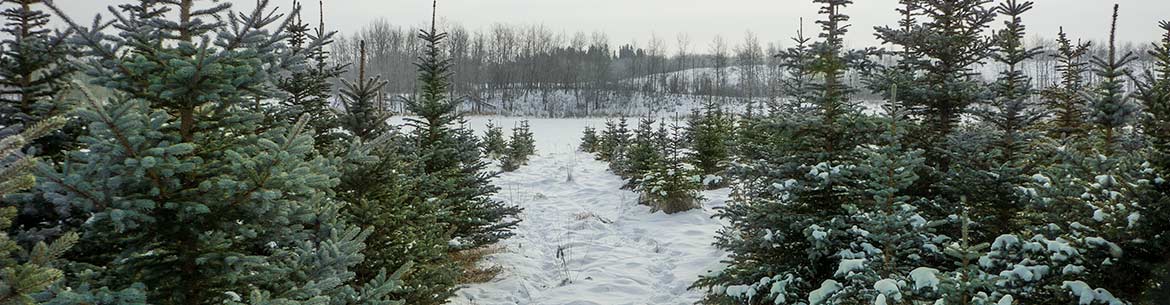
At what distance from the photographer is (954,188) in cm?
451

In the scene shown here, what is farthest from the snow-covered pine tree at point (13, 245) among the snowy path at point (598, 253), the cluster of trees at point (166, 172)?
the snowy path at point (598, 253)

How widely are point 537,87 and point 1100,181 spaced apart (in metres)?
68.3

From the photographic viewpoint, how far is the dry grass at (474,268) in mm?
6660

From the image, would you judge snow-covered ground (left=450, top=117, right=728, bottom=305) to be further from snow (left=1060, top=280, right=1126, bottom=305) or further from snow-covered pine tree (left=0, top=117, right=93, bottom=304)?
snow-covered pine tree (left=0, top=117, right=93, bottom=304)

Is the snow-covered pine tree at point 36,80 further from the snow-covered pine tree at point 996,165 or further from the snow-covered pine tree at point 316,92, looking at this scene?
the snow-covered pine tree at point 996,165

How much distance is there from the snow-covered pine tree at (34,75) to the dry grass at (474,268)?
12.6 ft

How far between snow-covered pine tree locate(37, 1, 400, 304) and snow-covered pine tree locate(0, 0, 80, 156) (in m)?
0.59

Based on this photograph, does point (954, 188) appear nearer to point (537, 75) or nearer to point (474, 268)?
point (474, 268)

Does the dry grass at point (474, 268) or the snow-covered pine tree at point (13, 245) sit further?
the dry grass at point (474, 268)

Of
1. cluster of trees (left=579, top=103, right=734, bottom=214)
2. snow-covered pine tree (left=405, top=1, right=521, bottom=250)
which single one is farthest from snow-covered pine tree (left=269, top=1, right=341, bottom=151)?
cluster of trees (left=579, top=103, right=734, bottom=214)

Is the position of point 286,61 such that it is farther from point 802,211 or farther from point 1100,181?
point 1100,181

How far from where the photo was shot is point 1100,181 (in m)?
3.27

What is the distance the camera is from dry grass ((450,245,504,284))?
6.66 meters

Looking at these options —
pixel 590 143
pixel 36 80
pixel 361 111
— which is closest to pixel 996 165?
pixel 361 111
